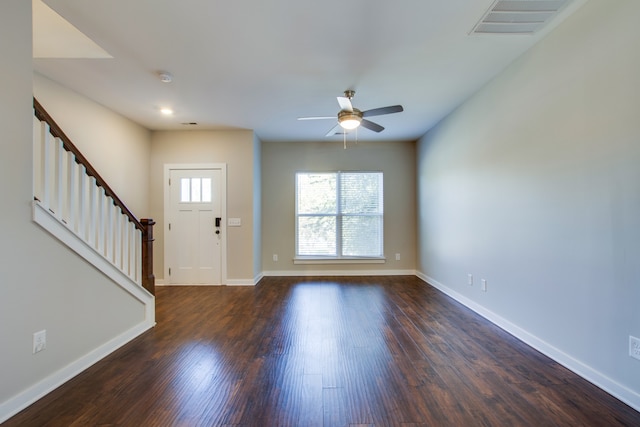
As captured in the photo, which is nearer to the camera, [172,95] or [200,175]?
[172,95]

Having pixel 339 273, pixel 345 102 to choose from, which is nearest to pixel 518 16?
pixel 345 102

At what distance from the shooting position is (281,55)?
2.51 metres

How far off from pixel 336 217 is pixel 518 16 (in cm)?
394

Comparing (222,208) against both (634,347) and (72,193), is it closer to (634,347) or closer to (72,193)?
(72,193)

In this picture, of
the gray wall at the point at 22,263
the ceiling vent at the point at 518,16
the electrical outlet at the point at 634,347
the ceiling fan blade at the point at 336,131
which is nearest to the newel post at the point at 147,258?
the gray wall at the point at 22,263

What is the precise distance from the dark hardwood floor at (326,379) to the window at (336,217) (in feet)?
7.39

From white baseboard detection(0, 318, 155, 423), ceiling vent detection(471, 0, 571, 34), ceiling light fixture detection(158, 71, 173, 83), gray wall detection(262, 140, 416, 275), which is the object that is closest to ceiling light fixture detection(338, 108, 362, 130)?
ceiling vent detection(471, 0, 571, 34)

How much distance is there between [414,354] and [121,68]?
379 centimetres

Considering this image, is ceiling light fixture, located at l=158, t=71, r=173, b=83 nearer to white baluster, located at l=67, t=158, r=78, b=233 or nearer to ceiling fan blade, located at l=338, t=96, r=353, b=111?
white baluster, located at l=67, t=158, r=78, b=233

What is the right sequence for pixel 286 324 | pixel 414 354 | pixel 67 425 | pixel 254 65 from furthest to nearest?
pixel 286 324 < pixel 254 65 < pixel 414 354 < pixel 67 425

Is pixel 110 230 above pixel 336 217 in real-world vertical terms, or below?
below

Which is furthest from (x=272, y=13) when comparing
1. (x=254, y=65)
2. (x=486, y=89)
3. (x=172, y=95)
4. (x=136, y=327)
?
(x=136, y=327)

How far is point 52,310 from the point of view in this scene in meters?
1.91

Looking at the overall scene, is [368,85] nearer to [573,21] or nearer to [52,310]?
[573,21]
